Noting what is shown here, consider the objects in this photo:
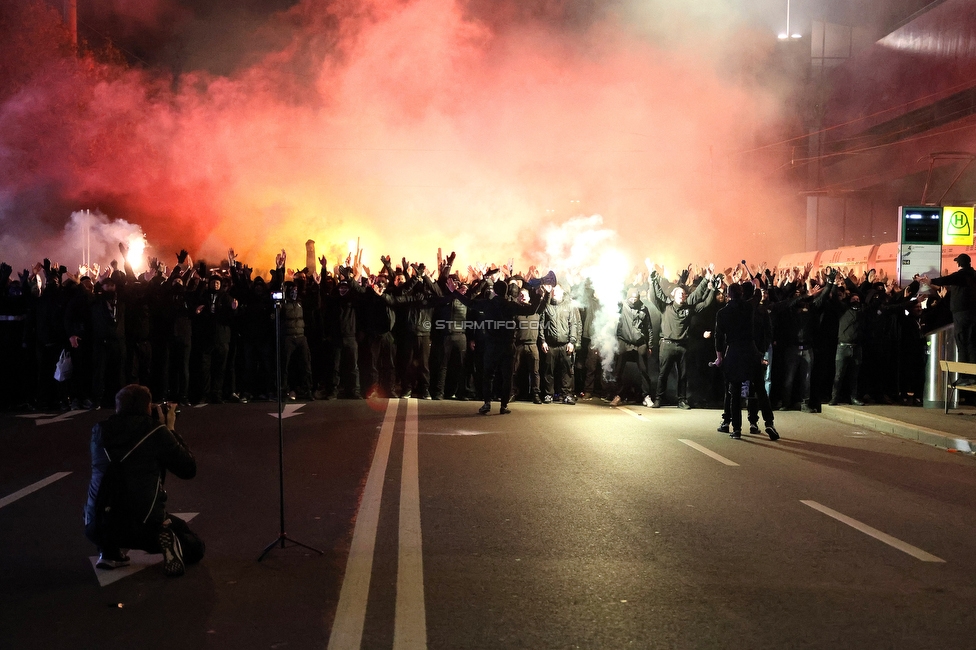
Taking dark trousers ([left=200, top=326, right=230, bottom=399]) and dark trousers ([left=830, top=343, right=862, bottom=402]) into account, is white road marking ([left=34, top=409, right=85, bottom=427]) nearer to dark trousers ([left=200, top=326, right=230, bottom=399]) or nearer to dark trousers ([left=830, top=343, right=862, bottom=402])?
dark trousers ([left=200, top=326, right=230, bottom=399])

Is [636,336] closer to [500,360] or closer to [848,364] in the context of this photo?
[500,360]

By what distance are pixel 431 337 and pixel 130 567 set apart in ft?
32.5

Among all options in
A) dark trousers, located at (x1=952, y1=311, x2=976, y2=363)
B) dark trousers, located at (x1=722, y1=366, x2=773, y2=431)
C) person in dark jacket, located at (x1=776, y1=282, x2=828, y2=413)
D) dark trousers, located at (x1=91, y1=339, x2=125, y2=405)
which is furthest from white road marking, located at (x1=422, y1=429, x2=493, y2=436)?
dark trousers, located at (x1=952, y1=311, x2=976, y2=363)

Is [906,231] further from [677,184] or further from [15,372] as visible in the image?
[677,184]

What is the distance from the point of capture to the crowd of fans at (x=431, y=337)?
13.6 metres

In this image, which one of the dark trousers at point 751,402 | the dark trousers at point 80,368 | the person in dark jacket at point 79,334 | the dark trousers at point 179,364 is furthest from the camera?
the dark trousers at point 179,364

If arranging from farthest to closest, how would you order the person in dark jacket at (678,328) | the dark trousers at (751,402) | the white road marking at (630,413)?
the person in dark jacket at (678,328) < the white road marking at (630,413) < the dark trousers at (751,402)

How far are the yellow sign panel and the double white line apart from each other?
1276cm

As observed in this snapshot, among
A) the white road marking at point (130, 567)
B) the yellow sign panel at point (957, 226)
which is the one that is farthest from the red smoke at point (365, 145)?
the white road marking at point (130, 567)

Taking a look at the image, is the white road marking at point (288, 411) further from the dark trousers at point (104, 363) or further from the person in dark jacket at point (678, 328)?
the person in dark jacket at point (678, 328)

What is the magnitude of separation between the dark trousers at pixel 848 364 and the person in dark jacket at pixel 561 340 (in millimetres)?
4034

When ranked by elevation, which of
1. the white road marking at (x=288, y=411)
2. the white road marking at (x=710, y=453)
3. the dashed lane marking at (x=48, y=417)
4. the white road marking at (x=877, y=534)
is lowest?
the white road marking at (x=877, y=534)

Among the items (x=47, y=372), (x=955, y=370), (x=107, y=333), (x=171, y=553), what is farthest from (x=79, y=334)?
(x=955, y=370)

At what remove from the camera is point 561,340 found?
47.4 feet
